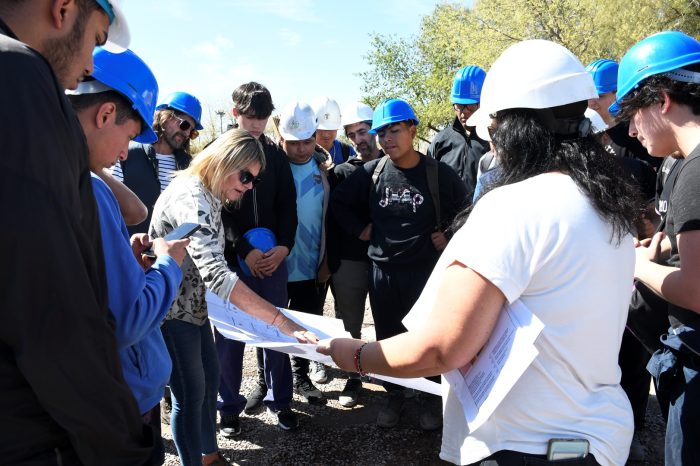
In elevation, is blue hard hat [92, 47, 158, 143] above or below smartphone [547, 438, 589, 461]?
above

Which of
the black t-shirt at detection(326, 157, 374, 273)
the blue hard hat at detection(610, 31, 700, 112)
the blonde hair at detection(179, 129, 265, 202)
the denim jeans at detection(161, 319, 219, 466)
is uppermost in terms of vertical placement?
the blue hard hat at detection(610, 31, 700, 112)

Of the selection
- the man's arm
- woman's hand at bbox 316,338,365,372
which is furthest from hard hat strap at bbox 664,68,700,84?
the man's arm

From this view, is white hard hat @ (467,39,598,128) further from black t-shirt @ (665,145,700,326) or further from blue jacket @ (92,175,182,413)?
blue jacket @ (92,175,182,413)

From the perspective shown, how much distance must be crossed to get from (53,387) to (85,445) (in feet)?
0.57

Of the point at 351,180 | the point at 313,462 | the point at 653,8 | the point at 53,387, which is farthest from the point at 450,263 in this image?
the point at 653,8

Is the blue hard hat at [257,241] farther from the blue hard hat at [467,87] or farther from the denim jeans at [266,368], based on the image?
the blue hard hat at [467,87]

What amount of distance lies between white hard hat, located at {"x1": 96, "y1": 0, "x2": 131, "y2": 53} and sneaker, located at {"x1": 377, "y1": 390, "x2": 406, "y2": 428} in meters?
2.97

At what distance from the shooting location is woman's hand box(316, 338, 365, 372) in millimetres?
1664

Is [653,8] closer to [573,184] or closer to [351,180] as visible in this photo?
[351,180]

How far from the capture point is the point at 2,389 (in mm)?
953

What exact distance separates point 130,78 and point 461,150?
3.45 metres

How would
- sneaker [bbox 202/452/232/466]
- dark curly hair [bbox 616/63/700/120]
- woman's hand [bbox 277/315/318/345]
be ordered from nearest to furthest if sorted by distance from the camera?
dark curly hair [bbox 616/63/700/120] → woman's hand [bbox 277/315/318/345] → sneaker [bbox 202/452/232/466]

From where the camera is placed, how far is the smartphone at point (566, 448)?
1322 mm

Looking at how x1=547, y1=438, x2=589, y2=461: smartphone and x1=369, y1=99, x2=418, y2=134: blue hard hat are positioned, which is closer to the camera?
x1=547, y1=438, x2=589, y2=461: smartphone
